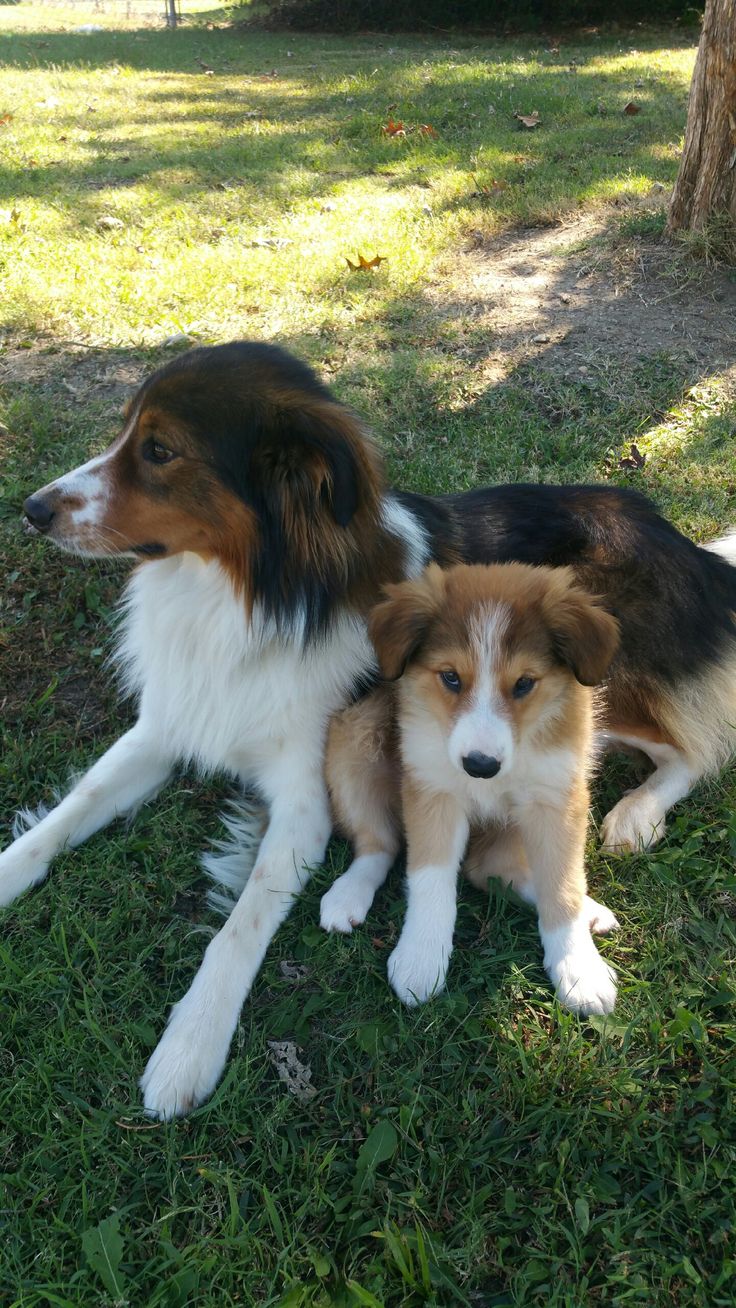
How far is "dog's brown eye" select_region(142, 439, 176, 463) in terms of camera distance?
246cm

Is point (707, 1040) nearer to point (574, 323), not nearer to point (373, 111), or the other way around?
point (574, 323)

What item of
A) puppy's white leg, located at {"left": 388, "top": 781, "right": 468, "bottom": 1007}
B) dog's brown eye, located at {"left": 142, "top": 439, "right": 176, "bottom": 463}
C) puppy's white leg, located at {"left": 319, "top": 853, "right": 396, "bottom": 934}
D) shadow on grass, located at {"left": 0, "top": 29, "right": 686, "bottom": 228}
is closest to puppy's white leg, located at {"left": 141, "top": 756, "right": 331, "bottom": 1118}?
puppy's white leg, located at {"left": 319, "top": 853, "right": 396, "bottom": 934}

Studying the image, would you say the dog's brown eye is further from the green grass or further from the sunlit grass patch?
the sunlit grass patch

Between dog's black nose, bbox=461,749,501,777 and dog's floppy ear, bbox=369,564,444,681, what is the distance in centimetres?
34

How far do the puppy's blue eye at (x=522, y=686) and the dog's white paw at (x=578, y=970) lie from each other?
2.08 ft

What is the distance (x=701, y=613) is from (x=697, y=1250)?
6.12ft

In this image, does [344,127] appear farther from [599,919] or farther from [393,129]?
[599,919]

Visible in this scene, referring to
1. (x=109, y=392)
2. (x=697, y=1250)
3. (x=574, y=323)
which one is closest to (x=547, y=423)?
(x=574, y=323)

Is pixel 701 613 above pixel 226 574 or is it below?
below

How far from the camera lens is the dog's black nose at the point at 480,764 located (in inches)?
86.0

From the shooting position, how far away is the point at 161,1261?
187 cm

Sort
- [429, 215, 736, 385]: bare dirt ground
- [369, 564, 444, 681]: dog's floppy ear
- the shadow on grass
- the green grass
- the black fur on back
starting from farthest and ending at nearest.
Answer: the shadow on grass < [429, 215, 736, 385]: bare dirt ground < the black fur on back < [369, 564, 444, 681]: dog's floppy ear < the green grass

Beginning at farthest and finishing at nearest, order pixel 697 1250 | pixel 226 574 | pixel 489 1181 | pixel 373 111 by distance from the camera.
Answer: pixel 373 111, pixel 226 574, pixel 489 1181, pixel 697 1250

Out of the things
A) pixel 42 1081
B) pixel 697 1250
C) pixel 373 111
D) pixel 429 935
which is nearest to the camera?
pixel 697 1250
